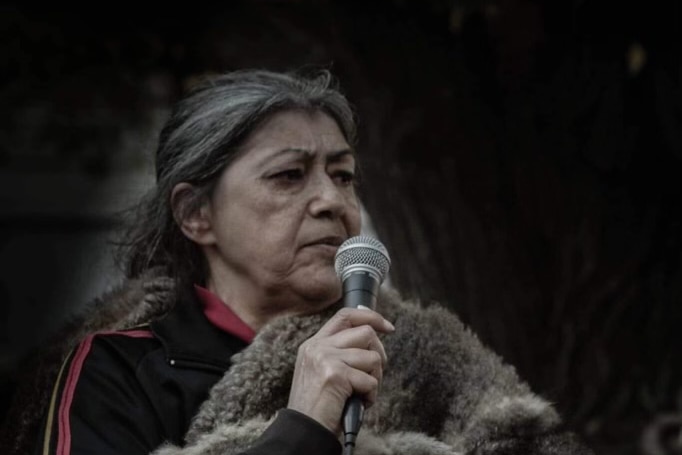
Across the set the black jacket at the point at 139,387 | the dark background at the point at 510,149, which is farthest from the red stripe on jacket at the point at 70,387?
the dark background at the point at 510,149

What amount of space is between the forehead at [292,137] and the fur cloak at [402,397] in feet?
1.30

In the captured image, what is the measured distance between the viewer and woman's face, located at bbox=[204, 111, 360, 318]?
12.1 ft

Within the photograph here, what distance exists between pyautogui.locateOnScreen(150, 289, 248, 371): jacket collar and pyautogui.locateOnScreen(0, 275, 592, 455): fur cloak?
2.9 inches

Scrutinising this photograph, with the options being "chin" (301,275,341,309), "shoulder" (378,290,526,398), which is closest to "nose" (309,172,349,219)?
"chin" (301,275,341,309)

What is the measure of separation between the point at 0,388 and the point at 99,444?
3.58 feet

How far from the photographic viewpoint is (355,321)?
123 inches

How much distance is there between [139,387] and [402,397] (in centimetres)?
60

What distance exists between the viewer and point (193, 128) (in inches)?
152

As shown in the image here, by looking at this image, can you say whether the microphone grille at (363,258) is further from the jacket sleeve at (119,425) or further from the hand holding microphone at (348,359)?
the jacket sleeve at (119,425)

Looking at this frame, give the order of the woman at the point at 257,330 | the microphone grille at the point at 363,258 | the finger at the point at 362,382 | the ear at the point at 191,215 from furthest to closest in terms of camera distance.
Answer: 1. the ear at the point at 191,215
2. the woman at the point at 257,330
3. the microphone grille at the point at 363,258
4. the finger at the point at 362,382

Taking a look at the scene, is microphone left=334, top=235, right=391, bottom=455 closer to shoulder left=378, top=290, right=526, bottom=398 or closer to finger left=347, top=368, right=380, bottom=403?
finger left=347, top=368, right=380, bottom=403

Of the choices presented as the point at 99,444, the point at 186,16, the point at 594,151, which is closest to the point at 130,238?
the point at 99,444

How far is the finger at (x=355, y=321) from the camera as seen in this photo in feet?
10.2

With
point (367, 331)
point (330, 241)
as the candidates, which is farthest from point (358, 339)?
point (330, 241)
